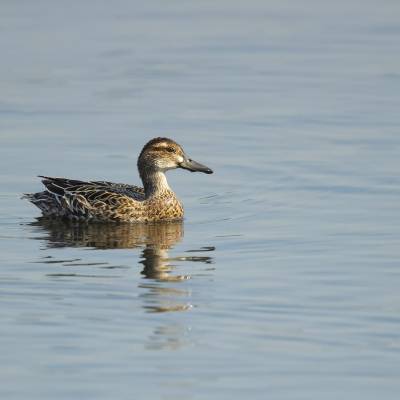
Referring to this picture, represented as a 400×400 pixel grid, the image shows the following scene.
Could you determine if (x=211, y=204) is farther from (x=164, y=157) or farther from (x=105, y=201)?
(x=105, y=201)

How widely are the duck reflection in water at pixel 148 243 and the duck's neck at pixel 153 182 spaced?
1.65 ft

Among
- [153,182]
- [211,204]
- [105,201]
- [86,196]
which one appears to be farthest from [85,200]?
[211,204]

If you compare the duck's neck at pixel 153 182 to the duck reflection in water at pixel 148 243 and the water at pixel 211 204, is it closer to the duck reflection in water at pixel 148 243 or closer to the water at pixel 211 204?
the water at pixel 211 204

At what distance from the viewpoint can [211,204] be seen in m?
17.0

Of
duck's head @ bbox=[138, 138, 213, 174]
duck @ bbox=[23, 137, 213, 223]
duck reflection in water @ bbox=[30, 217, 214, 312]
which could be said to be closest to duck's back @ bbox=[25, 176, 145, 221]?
duck @ bbox=[23, 137, 213, 223]

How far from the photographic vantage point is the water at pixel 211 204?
10305mm

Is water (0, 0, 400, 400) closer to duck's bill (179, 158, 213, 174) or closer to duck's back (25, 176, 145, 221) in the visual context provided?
duck's back (25, 176, 145, 221)

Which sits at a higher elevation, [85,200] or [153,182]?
[153,182]

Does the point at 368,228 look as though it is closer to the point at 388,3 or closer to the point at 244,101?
the point at 244,101

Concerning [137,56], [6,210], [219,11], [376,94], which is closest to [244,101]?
[376,94]

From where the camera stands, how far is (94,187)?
16.8 metres

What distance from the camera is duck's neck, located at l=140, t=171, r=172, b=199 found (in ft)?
56.0

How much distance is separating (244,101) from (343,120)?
200 cm

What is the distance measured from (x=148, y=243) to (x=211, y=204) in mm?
1890
